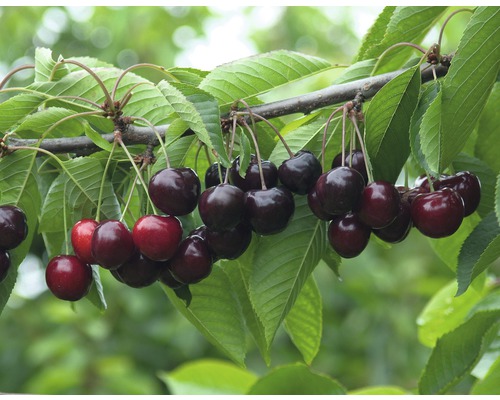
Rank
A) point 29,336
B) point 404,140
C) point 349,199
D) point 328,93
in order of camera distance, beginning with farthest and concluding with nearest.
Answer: point 29,336, point 328,93, point 404,140, point 349,199

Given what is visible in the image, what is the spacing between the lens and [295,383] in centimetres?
178

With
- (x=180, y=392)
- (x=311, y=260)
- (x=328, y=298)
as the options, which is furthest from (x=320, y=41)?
(x=311, y=260)

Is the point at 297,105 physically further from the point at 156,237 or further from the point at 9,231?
the point at 9,231

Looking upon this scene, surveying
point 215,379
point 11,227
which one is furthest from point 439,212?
point 215,379

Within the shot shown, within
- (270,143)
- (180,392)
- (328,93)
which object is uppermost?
(328,93)

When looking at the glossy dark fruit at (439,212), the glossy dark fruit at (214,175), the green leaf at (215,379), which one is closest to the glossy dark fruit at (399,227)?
the glossy dark fruit at (439,212)

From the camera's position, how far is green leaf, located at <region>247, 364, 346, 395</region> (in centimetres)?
176

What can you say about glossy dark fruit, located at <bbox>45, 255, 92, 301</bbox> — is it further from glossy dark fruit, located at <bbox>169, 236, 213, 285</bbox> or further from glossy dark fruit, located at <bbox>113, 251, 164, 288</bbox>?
glossy dark fruit, located at <bbox>169, 236, 213, 285</bbox>

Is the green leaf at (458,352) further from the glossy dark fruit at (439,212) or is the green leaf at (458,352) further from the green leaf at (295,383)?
the glossy dark fruit at (439,212)

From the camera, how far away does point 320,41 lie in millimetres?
8047

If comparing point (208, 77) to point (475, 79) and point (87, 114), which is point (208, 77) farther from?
point (475, 79)

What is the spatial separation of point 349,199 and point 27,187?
0.78 metres

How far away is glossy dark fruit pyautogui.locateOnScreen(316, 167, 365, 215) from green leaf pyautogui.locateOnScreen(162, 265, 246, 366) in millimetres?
436

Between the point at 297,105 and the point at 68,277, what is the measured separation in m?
0.66
